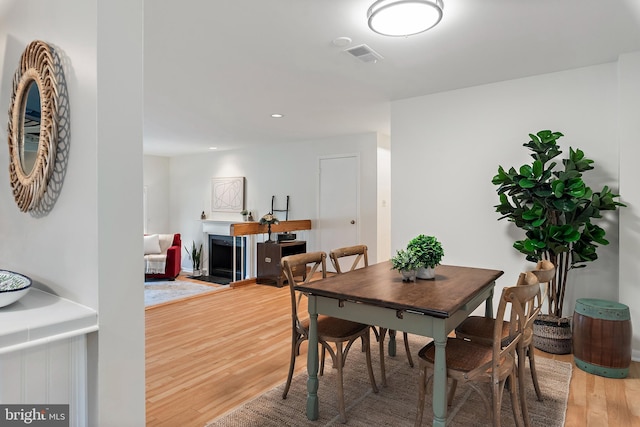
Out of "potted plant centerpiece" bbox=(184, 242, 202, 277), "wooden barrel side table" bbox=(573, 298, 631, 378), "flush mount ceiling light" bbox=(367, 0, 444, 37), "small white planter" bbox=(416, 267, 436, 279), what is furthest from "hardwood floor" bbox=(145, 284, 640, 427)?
"potted plant centerpiece" bbox=(184, 242, 202, 277)

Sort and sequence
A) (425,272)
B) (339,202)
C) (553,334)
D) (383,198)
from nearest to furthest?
(425,272) → (553,334) → (383,198) → (339,202)

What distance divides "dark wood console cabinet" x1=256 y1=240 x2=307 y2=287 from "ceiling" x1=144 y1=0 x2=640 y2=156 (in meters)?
2.14

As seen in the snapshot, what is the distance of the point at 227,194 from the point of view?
309 inches

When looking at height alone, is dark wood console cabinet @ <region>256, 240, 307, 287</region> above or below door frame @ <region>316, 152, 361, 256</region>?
below

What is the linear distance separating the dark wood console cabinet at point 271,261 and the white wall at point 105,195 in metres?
4.38

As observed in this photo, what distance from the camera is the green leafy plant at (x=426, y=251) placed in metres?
2.23

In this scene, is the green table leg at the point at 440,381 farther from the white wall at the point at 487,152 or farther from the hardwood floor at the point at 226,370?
the white wall at the point at 487,152

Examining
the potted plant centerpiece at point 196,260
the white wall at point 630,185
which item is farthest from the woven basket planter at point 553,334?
the potted plant centerpiece at point 196,260

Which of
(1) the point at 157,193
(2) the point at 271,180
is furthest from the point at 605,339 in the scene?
(1) the point at 157,193

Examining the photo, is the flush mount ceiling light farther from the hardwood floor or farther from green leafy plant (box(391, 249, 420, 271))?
the hardwood floor

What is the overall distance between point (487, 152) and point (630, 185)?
1161 millimetres

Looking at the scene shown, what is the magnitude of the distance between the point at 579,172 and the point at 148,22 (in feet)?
11.0

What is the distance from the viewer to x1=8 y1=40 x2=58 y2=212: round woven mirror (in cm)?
124

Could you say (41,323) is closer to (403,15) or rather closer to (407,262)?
(407,262)
